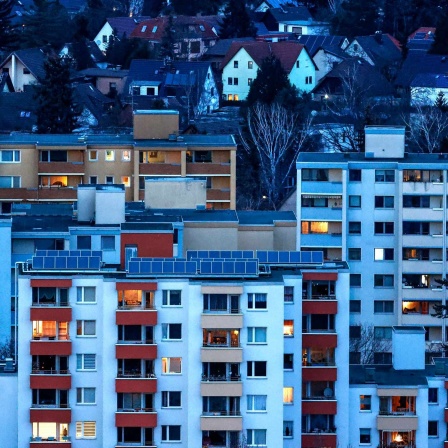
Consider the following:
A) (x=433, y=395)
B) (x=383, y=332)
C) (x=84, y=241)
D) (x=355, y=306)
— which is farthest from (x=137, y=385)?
(x=355, y=306)

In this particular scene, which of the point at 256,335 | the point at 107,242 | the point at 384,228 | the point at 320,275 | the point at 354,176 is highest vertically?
the point at 354,176

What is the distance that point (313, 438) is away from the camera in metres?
38.5

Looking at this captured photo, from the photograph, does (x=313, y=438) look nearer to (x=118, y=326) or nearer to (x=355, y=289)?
(x=118, y=326)

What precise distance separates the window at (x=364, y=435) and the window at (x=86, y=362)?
14.5 feet

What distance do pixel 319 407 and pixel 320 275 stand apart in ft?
7.15

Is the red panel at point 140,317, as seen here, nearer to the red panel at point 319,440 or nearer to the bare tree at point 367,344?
the red panel at point 319,440

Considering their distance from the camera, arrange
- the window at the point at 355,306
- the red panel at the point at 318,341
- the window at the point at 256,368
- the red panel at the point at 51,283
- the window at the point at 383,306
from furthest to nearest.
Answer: the window at the point at 383,306 → the window at the point at 355,306 → the red panel at the point at 318,341 → the red panel at the point at 51,283 → the window at the point at 256,368

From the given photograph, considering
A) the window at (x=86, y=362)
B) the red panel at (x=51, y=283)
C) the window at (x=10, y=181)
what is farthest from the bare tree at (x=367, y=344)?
the window at (x=10, y=181)

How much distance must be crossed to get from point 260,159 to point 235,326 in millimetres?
30510

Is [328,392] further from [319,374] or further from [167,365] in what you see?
[167,365]

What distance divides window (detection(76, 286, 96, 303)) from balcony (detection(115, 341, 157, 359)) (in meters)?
0.94

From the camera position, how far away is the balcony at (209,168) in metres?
60.8

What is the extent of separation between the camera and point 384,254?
2119 inches

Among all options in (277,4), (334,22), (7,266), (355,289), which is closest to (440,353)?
(355,289)
